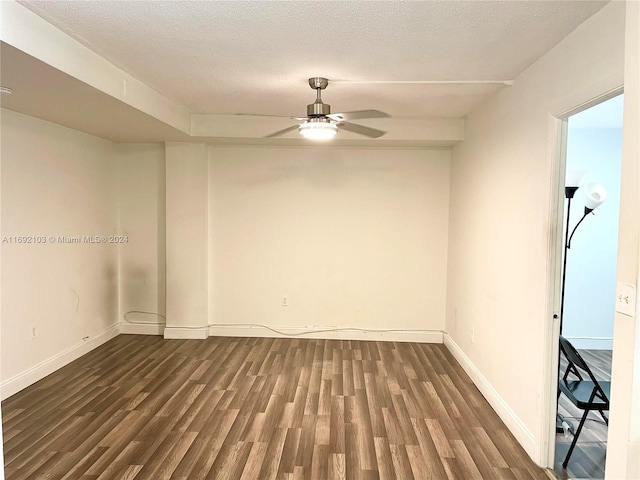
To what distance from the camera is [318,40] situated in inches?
94.2

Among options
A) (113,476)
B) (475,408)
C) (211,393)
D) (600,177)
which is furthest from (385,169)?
(113,476)

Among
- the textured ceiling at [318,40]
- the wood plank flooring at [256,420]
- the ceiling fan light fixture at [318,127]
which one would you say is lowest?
the wood plank flooring at [256,420]

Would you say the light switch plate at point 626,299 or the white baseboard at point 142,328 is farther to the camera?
the white baseboard at point 142,328

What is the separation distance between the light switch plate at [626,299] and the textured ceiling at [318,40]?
131 centimetres

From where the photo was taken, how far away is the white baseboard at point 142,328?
17.3 ft

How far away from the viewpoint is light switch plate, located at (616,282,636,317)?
1601 millimetres

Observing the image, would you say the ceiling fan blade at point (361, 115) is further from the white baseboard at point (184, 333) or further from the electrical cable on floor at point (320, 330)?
the white baseboard at point (184, 333)

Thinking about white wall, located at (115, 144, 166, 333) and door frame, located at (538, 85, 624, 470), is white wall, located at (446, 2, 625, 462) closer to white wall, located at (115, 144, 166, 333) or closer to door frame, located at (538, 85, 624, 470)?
door frame, located at (538, 85, 624, 470)

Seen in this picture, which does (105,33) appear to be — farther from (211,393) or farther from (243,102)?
(211,393)

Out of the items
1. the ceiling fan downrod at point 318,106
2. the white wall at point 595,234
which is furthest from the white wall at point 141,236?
the white wall at point 595,234

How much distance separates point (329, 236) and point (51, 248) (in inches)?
115

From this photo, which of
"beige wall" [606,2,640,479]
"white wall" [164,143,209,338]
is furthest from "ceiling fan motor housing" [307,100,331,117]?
"white wall" [164,143,209,338]

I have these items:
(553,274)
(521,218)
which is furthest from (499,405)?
(521,218)

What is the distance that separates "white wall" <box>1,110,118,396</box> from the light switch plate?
414 cm
